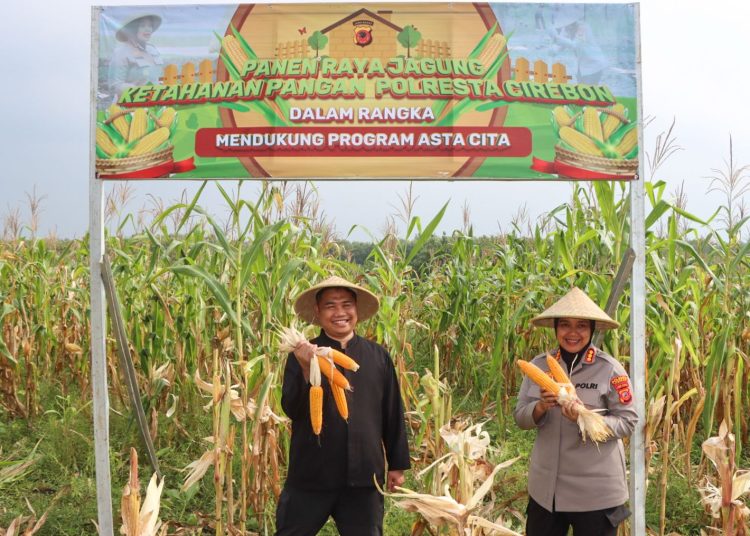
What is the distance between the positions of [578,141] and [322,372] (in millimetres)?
1727

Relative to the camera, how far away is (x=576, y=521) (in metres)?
2.86

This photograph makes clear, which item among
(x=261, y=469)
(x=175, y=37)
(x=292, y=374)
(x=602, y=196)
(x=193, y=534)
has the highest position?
(x=175, y=37)

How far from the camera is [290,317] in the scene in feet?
13.6

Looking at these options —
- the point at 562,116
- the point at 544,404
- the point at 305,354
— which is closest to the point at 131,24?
the point at 305,354

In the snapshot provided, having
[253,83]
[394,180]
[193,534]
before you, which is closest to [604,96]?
[394,180]

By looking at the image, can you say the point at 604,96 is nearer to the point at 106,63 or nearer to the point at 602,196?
the point at 602,196

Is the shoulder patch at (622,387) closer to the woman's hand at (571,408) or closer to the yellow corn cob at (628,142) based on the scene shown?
the woman's hand at (571,408)

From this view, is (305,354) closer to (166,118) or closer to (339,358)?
(339,358)

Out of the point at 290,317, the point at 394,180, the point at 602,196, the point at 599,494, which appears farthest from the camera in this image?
the point at 290,317

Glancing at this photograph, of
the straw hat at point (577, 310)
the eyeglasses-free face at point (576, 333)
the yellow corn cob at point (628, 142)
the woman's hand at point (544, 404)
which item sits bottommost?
the woman's hand at point (544, 404)

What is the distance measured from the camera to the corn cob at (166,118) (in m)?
3.37

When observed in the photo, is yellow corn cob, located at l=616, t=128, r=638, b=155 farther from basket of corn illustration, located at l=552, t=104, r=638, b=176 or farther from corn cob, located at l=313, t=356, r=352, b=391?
corn cob, located at l=313, t=356, r=352, b=391

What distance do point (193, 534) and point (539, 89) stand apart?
312cm

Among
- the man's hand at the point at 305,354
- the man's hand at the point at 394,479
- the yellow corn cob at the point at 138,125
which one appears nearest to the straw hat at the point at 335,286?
the man's hand at the point at 305,354
